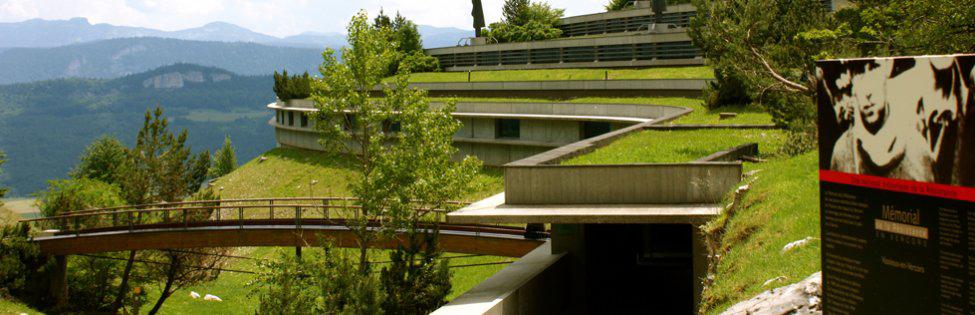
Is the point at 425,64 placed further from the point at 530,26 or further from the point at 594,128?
the point at 594,128

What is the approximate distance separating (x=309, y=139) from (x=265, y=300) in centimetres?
3816

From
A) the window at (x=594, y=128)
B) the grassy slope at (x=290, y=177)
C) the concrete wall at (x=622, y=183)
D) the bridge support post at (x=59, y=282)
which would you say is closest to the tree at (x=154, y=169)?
the grassy slope at (x=290, y=177)

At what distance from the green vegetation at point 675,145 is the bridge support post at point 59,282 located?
22.7 meters

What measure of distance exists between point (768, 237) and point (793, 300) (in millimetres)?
3472

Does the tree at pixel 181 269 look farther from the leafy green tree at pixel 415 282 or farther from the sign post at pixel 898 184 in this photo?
the sign post at pixel 898 184

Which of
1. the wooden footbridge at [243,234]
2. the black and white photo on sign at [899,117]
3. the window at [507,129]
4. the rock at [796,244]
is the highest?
the black and white photo on sign at [899,117]

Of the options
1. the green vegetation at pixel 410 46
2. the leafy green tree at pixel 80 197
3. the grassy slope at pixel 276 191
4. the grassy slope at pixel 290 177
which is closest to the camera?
the grassy slope at pixel 276 191

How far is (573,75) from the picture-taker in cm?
5344

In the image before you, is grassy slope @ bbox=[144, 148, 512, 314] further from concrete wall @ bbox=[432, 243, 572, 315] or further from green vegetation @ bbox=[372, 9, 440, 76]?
green vegetation @ bbox=[372, 9, 440, 76]

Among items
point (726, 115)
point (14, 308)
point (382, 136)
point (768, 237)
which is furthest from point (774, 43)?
point (14, 308)

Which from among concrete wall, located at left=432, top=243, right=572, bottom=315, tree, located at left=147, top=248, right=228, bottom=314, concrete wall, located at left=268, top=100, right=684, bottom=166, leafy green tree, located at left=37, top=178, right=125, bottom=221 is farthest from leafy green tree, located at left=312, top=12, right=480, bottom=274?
leafy green tree, located at left=37, top=178, right=125, bottom=221

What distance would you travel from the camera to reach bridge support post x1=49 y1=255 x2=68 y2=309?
112 feet

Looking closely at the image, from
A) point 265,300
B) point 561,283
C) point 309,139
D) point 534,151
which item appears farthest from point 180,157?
point 561,283

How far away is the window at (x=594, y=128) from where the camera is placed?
3856 centimetres
